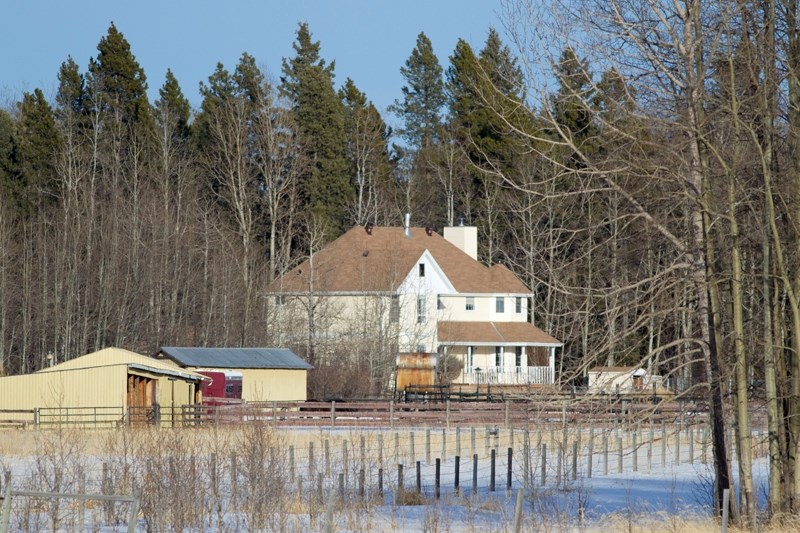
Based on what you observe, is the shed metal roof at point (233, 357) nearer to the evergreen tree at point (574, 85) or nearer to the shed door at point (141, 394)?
the shed door at point (141, 394)

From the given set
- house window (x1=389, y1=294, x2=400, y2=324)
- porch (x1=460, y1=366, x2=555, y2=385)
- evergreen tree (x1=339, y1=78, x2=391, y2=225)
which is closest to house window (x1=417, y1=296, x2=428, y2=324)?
house window (x1=389, y1=294, x2=400, y2=324)

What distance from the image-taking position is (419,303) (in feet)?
217

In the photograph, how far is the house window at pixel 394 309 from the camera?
6432cm

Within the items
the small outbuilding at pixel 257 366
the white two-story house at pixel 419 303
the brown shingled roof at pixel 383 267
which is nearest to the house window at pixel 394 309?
the white two-story house at pixel 419 303

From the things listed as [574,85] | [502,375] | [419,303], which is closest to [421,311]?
[419,303]

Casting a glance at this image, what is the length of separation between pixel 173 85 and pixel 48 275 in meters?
19.8

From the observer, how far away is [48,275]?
6175 cm

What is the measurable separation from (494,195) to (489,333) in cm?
928

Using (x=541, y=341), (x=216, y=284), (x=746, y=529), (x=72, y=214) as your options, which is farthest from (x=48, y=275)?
(x=746, y=529)

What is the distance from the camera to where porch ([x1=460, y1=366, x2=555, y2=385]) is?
209 ft

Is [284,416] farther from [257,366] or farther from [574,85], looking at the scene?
[574,85]

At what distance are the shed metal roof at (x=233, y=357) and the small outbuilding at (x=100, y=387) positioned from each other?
3.26 m

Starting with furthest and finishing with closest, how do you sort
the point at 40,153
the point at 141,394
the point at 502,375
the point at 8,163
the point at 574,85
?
the point at 8,163 → the point at 40,153 → the point at 502,375 → the point at 141,394 → the point at 574,85

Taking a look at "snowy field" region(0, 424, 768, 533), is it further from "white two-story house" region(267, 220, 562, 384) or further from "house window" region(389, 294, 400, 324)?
"house window" region(389, 294, 400, 324)
